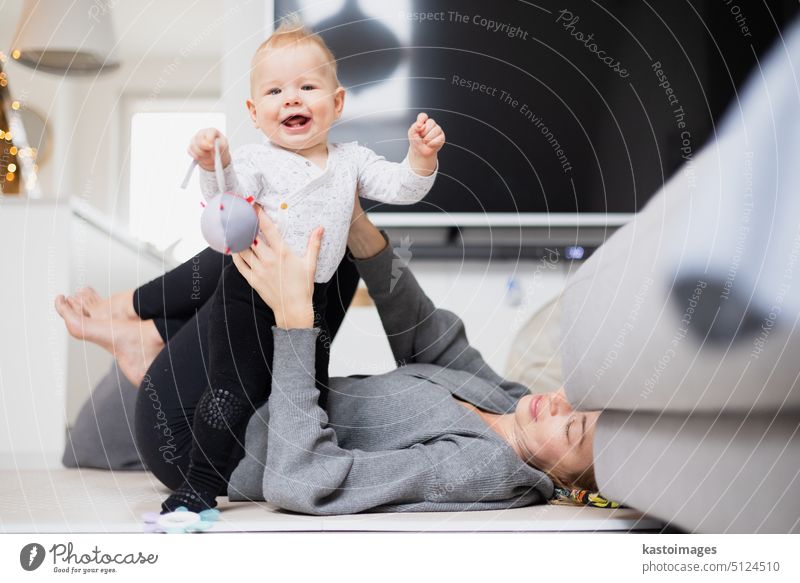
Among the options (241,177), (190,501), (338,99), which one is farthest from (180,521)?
(338,99)

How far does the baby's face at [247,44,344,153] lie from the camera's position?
2.48 feet

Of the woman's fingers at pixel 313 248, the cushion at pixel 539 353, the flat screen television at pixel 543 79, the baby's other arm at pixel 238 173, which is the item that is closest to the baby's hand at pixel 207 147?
the baby's other arm at pixel 238 173

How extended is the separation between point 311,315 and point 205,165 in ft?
0.56

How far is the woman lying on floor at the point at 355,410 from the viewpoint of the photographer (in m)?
0.74

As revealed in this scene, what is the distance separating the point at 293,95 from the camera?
756 millimetres

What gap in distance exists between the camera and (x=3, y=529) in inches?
26.4

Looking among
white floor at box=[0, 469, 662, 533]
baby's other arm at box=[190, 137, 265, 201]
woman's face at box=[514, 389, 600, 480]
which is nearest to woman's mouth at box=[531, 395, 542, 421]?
woman's face at box=[514, 389, 600, 480]

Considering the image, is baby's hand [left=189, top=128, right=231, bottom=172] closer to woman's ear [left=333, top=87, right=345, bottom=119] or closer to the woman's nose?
woman's ear [left=333, top=87, right=345, bottom=119]

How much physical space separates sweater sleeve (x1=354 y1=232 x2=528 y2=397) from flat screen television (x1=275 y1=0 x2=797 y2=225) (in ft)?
1.18

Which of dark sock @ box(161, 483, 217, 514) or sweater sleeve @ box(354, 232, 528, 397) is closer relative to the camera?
dark sock @ box(161, 483, 217, 514)

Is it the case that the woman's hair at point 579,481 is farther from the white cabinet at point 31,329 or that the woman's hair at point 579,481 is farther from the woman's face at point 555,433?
the white cabinet at point 31,329

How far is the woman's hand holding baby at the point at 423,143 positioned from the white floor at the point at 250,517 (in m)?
0.33
